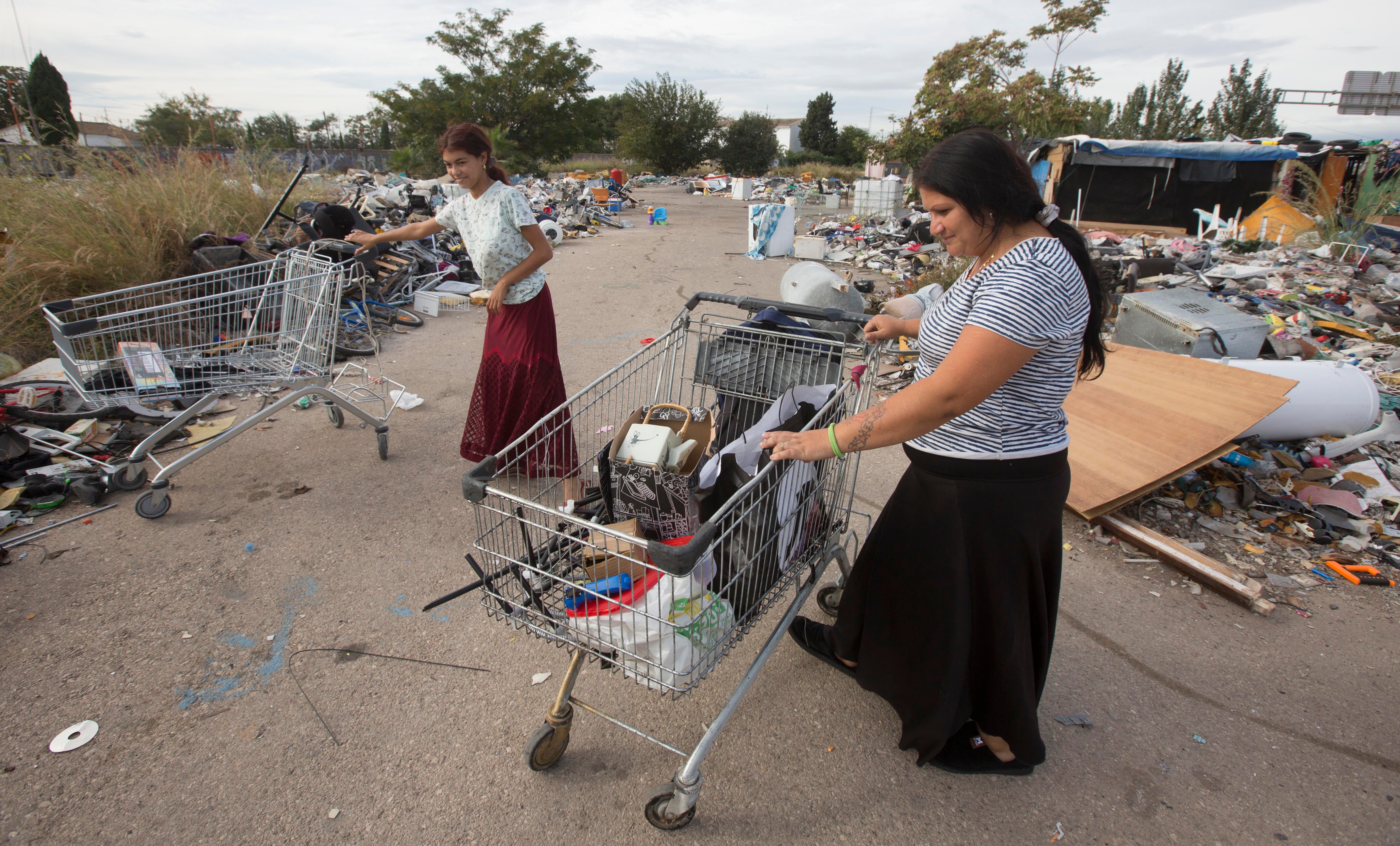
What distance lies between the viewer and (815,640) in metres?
2.52

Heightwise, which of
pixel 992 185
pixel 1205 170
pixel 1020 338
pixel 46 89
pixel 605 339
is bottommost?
pixel 605 339

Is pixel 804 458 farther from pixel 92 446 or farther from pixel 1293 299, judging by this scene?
pixel 1293 299

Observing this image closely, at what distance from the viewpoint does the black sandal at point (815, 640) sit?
2.45 m

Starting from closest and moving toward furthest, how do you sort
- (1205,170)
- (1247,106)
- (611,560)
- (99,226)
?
(611,560) < (99,226) < (1205,170) < (1247,106)

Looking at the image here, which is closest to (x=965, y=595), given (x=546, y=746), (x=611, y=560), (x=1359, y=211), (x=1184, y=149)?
(x=611, y=560)

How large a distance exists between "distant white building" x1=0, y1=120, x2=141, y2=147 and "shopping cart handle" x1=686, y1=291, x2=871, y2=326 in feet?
29.9

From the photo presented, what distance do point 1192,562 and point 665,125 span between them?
4738 centimetres

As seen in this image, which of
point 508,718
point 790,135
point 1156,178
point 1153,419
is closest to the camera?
point 508,718

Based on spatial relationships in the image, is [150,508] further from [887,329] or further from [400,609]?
[887,329]

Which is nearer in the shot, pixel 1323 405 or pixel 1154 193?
pixel 1323 405

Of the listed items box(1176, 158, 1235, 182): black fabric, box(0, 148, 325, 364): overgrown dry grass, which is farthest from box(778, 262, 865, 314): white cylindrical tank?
box(1176, 158, 1235, 182): black fabric

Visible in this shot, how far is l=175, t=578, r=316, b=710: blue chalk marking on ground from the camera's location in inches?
93.7

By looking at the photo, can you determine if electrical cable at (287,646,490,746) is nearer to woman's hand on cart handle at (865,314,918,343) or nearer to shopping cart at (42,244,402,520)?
shopping cart at (42,244,402,520)

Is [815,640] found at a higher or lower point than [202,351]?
lower
